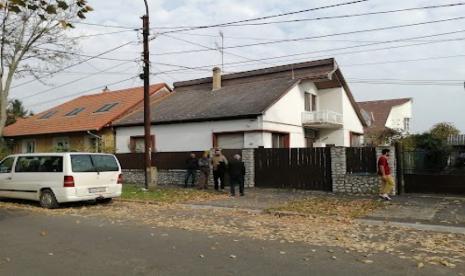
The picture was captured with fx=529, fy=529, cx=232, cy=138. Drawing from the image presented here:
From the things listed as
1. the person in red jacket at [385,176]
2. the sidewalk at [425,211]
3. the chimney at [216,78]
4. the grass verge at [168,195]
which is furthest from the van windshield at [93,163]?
the chimney at [216,78]

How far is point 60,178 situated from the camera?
14773 millimetres

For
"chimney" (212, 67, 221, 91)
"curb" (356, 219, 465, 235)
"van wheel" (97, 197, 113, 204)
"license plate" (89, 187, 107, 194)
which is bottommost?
"curb" (356, 219, 465, 235)

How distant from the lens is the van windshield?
14.9 meters

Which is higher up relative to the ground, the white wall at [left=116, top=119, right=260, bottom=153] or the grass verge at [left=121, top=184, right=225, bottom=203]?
the white wall at [left=116, top=119, right=260, bottom=153]

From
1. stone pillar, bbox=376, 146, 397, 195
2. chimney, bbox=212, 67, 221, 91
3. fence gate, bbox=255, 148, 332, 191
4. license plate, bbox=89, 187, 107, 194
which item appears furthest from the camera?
chimney, bbox=212, 67, 221, 91

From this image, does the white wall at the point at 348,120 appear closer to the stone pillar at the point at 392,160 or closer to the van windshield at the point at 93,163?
the stone pillar at the point at 392,160

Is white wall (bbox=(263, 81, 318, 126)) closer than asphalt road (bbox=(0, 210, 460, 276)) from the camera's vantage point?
No

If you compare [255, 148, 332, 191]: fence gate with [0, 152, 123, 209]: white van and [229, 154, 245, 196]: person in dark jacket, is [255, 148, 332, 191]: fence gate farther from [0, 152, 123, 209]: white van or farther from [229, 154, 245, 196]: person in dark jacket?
[0, 152, 123, 209]: white van

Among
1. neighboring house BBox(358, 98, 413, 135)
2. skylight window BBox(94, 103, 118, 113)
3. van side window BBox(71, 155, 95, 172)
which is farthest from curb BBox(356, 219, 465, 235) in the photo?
neighboring house BBox(358, 98, 413, 135)

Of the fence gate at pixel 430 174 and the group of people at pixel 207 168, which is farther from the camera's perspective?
the group of people at pixel 207 168

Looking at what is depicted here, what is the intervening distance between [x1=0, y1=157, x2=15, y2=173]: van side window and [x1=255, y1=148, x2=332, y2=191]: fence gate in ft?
30.3

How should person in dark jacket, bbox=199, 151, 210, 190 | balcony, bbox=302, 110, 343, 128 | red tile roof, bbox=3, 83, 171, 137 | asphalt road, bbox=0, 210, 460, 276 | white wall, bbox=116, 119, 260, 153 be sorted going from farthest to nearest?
red tile roof, bbox=3, 83, 171, 137, balcony, bbox=302, 110, 343, 128, white wall, bbox=116, 119, 260, 153, person in dark jacket, bbox=199, 151, 210, 190, asphalt road, bbox=0, 210, 460, 276

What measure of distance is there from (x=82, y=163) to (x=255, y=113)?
33.8ft

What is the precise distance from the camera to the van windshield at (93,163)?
48.9ft
